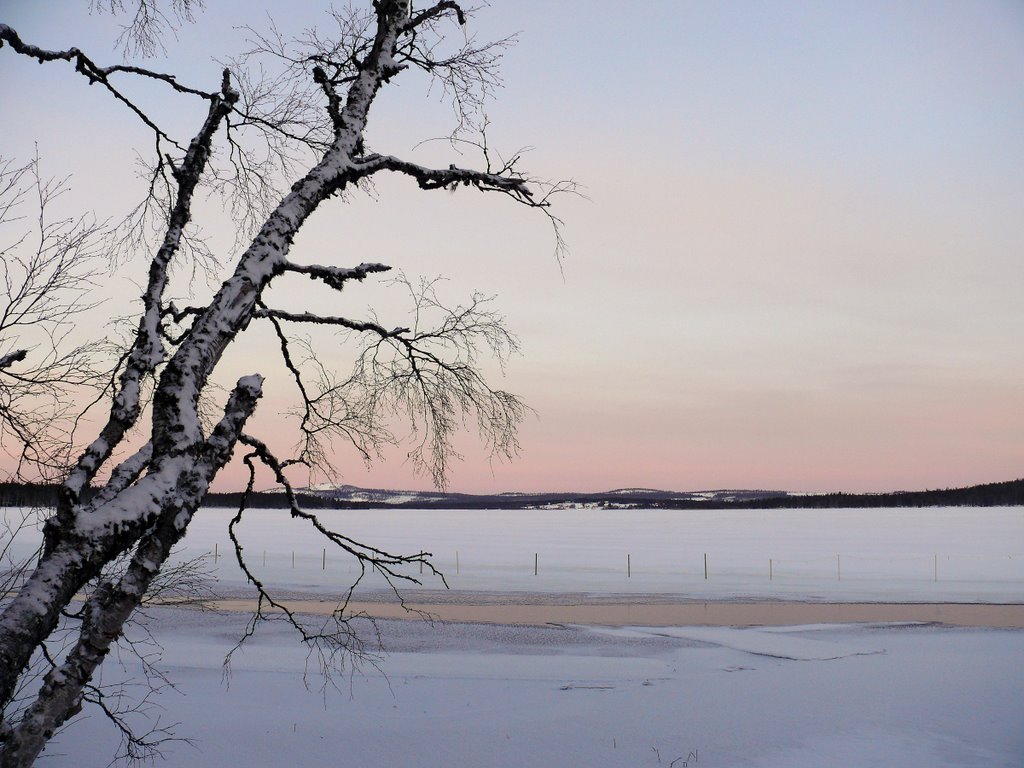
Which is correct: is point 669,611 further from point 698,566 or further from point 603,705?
point 698,566

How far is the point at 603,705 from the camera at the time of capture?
526 inches

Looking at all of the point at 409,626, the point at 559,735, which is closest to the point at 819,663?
the point at 559,735

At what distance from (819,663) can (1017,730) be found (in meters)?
5.54

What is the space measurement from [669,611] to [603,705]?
542 inches

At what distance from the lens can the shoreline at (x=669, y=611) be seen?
24047mm

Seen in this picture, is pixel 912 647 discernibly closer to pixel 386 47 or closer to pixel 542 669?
pixel 542 669

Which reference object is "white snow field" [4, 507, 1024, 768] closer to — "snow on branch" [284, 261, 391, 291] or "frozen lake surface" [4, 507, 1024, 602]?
"snow on branch" [284, 261, 391, 291]

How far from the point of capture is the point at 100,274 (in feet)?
20.3

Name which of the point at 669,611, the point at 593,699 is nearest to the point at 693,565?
the point at 669,611

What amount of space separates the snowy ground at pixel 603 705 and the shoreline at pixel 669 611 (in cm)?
359

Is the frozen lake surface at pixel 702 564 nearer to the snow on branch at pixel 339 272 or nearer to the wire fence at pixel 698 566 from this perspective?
the wire fence at pixel 698 566

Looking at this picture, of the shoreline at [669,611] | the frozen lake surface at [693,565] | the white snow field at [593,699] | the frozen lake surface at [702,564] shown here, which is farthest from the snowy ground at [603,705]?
the frozen lake surface at [702,564]

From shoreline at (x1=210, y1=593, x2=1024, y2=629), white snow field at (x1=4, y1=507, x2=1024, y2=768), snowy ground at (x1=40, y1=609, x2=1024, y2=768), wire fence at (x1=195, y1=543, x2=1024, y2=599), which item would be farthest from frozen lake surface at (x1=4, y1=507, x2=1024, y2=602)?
snowy ground at (x1=40, y1=609, x2=1024, y2=768)

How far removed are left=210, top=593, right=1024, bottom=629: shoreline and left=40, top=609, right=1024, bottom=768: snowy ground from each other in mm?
3592
